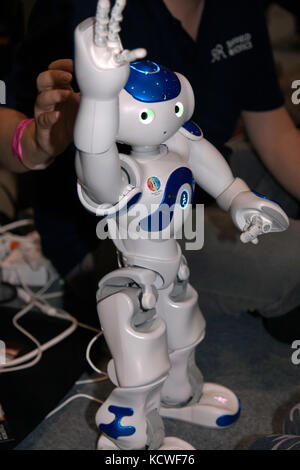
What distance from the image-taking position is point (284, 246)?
812mm

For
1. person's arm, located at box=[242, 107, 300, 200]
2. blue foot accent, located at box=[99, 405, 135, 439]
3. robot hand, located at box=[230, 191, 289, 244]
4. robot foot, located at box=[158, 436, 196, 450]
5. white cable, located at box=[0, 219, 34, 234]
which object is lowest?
white cable, located at box=[0, 219, 34, 234]

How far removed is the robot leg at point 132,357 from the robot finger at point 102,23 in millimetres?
247

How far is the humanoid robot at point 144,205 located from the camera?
414 mm

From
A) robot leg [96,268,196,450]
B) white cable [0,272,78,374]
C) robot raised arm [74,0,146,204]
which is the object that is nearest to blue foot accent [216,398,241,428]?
robot leg [96,268,196,450]

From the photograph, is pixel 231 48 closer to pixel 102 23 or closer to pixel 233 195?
pixel 233 195

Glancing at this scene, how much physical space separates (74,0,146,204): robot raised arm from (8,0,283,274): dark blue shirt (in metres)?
0.12

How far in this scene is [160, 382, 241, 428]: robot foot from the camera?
28.3 inches

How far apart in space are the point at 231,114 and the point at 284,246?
22 centimetres

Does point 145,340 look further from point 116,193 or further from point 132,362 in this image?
point 116,193

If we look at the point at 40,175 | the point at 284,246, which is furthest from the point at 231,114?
the point at 40,175

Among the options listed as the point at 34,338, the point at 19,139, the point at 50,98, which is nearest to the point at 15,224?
the point at 34,338

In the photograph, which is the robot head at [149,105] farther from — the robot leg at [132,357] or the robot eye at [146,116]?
the robot leg at [132,357]

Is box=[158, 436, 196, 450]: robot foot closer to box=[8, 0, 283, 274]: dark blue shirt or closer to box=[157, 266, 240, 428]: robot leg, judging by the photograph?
box=[157, 266, 240, 428]: robot leg

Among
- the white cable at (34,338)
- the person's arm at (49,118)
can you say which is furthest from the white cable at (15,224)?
the person's arm at (49,118)
